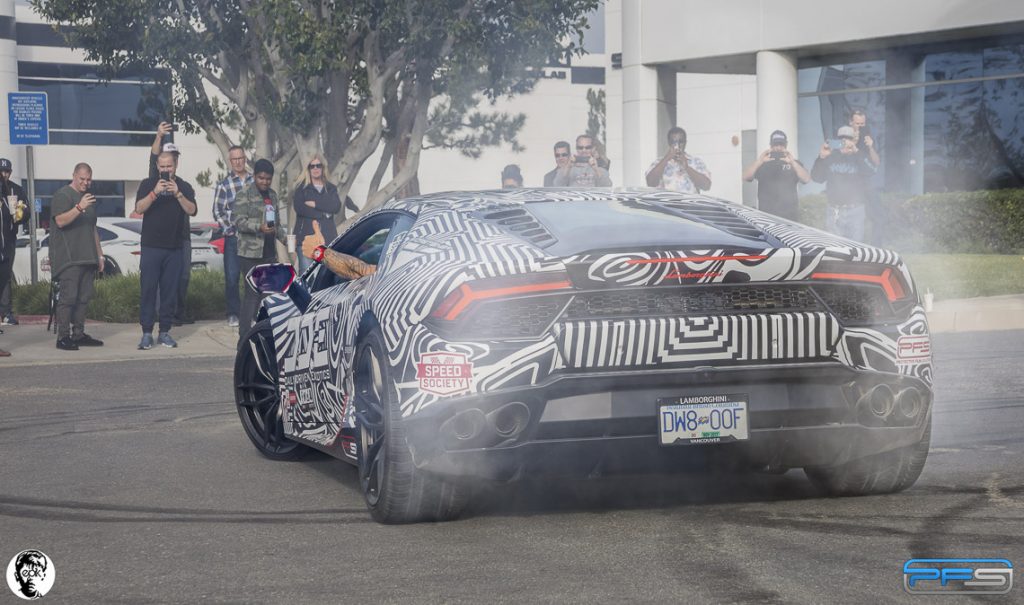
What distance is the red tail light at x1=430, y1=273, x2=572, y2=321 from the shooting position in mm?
5559

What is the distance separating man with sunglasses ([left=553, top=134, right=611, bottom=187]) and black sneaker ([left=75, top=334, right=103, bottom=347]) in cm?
480

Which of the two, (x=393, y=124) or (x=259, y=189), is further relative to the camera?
(x=393, y=124)

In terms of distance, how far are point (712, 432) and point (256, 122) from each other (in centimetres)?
A: 2070

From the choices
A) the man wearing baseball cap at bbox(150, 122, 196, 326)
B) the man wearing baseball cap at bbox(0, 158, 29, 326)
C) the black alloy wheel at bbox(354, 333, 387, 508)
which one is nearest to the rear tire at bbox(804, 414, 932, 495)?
the black alloy wheel at bbox(354, 333, 387, 508)

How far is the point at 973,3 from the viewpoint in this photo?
23.1m

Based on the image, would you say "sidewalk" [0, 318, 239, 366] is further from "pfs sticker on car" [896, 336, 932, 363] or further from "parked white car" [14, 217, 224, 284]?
"pfs sticker on car" [896, 336, 932, 363]

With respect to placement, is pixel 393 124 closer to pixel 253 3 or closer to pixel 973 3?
pixel 253 3

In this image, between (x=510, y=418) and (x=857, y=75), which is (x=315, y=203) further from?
(x=857, y=75)

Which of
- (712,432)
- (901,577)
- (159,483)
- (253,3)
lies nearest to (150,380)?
(159,483)

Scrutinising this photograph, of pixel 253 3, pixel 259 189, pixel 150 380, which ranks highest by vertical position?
pixel 253 3

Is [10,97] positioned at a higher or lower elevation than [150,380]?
higher

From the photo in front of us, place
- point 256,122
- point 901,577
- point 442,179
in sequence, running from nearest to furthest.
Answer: point 901,577 → point 256,122 → point 442,179

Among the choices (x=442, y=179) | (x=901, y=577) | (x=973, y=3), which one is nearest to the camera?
(x=901, y=577)

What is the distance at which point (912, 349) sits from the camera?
593 centimetres
